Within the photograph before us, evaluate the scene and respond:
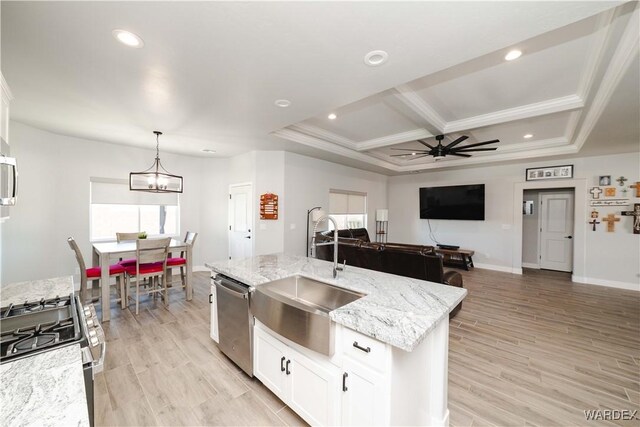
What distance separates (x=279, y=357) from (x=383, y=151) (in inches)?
201

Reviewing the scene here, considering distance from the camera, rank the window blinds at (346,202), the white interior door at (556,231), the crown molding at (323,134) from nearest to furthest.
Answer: the crown molding at (323,134), the white interior door at (556,231), the window blinds at (346,202)

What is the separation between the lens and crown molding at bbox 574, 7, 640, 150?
71.3 inches

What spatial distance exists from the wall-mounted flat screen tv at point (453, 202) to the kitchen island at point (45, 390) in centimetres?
727

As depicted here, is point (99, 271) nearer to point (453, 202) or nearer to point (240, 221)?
point (240, 221)

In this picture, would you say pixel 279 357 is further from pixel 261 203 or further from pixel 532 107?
pixel 532 107

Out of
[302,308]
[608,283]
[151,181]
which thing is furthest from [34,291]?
[608,283]

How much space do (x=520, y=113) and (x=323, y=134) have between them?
9.61ft

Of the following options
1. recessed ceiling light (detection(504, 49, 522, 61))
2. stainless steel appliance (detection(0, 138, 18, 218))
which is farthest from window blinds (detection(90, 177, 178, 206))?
recessed ceiling light (detection(504, 49, 522, 61))

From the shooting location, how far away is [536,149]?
5.10 meters

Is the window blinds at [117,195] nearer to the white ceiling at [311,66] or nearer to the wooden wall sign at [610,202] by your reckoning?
the white ceiling at [311,66]

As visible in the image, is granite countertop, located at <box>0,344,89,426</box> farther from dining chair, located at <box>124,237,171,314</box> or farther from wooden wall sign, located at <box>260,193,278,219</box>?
wooden wall sign, located at <box>260,193,278,219</box>

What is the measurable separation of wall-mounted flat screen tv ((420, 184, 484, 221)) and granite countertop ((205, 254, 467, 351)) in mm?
5363

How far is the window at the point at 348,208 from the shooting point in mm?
6204

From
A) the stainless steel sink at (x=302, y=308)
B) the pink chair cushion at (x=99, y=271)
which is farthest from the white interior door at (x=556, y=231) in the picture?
the pink chair cushion at (x=99, y=271)
